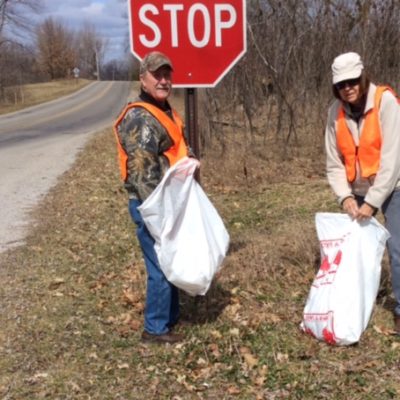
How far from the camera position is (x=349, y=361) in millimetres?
3455

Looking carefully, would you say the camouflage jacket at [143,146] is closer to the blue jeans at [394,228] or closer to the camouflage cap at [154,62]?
the camouflage cap at [154,62]

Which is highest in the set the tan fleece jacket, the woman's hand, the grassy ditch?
the tan fleece jacket

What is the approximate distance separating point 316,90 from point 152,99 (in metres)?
7.62

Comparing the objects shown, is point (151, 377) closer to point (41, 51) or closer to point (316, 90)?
point (316, 90)

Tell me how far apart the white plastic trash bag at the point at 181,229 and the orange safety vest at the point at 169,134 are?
7 cm

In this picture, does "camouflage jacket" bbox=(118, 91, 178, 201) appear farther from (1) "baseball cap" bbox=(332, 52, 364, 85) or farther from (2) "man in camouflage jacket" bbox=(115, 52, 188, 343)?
(1) "baseball cap" bbox=(332, 52, 364, 85)

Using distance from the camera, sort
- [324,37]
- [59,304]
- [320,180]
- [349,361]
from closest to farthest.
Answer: [349,361], [59,304], [320,180], [324,37]

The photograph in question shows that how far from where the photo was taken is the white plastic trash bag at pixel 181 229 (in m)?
3.40

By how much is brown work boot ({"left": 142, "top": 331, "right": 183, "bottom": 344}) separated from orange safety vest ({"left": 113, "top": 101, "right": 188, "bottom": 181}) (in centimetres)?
115

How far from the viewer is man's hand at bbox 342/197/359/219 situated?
3540mm

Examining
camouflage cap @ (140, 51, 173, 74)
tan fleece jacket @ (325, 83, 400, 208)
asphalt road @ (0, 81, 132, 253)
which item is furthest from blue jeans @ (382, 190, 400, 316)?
asphalt road @ (0, 81, 132, 253)

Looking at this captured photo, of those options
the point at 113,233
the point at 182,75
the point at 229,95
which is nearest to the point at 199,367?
the point at 182,75

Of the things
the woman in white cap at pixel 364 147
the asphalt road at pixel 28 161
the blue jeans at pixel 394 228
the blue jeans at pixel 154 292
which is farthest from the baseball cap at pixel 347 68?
the asphalt road at pixel 28 161

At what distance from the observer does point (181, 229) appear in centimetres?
348
